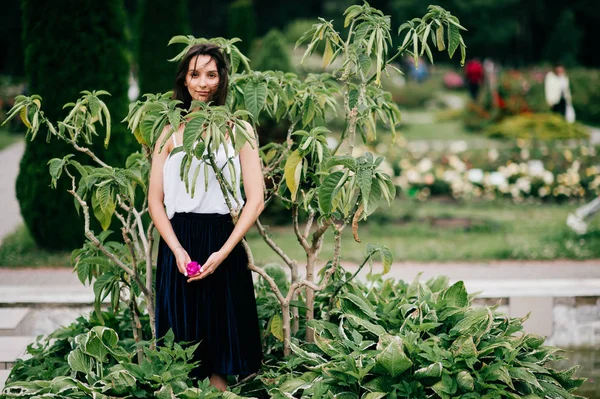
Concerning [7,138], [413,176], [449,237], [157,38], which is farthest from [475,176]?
[7,138]

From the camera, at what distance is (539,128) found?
16359 mm

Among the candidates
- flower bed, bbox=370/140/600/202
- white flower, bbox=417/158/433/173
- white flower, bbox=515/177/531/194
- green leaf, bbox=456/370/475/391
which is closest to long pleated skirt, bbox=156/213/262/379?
green leaf, bbox=456/370/475/391

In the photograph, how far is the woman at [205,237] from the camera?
3385 millimetres

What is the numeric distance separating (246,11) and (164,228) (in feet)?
53.5

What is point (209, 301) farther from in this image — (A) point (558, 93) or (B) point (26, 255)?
(A) point (558, 93)

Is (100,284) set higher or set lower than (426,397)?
higher

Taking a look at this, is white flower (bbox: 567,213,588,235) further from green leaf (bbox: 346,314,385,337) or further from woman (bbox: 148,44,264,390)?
woman (bbox: 148,44,264,390)

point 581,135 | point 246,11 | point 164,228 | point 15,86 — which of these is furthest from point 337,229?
point 15,86

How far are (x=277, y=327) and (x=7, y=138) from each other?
1553cm

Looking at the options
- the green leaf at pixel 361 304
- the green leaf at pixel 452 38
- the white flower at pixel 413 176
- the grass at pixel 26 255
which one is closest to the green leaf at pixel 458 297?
the green leaf at pixel 361 304

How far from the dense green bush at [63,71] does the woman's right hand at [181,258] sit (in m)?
4.14

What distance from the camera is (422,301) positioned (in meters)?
3.83

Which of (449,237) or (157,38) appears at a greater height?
(157,38)

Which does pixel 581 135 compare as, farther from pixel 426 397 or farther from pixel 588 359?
pixel 426 397
